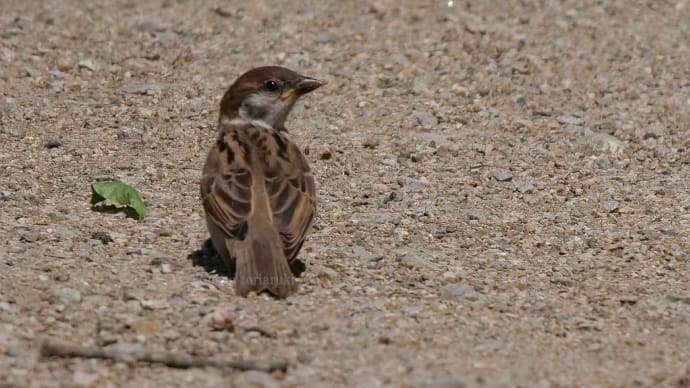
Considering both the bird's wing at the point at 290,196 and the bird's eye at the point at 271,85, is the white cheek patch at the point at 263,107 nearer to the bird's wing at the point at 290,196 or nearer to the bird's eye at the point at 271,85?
the bird's eye at the point at 271,85

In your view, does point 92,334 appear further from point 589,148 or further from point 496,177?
point 589,148

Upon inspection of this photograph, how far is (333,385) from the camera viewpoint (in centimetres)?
553

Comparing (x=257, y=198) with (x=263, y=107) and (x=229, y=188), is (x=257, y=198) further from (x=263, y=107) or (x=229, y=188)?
(x=263, y=107)

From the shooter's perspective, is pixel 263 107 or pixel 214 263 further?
pixel 263 107

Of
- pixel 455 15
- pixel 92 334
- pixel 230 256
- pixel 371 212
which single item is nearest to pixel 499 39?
pixel 455 15

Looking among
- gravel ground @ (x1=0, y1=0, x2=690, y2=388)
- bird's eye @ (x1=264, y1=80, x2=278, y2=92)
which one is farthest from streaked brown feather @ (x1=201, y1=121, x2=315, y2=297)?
bird's eye @ (x1=264, y1=80, x2=278, y2=92)

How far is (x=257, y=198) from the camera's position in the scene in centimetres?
706

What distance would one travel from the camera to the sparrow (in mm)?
6742

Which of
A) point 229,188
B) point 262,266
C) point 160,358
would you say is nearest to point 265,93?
point 229,188

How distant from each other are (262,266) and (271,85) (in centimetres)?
189

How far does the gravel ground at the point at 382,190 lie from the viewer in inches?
237

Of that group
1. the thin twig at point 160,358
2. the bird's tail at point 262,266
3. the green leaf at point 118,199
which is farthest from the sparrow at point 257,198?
the thin twig at point 160,358

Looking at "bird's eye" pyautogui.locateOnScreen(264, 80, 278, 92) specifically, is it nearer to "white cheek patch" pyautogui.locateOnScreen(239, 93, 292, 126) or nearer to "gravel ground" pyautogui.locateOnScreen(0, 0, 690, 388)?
"white cheek patch" pyautogui.locateOnScreen(239, 93, 292, 126)

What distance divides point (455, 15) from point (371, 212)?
4.74m
